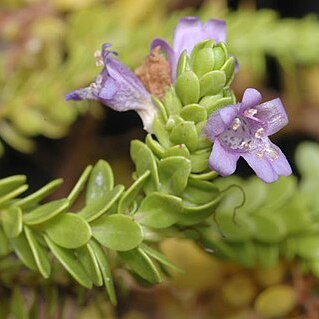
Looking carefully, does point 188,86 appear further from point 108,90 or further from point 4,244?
point 4,244

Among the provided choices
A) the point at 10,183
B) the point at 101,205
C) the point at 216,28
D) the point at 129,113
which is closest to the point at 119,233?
the point at 101,205

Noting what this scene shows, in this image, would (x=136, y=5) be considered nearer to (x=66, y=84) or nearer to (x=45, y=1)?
(x=45, y=1)

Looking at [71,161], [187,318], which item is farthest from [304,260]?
[71,161]

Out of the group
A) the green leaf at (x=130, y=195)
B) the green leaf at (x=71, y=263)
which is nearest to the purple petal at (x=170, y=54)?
the green leaf at (x=130, y=195)

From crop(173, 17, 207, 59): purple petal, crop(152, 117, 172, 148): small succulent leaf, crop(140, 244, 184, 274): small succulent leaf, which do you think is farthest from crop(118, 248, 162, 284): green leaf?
crop(173, 17, 207, 59): purple petal

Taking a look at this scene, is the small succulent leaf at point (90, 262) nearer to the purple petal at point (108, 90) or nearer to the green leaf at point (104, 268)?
the green leaf at point (104, 268)
